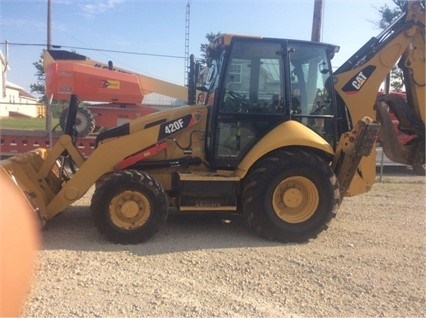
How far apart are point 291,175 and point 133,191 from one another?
1970 millimetres

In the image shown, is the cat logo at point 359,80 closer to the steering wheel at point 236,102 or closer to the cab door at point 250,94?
the cab door at point 250,94

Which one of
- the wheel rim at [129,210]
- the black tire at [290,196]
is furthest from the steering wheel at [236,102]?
the wheel rim at [129,210]

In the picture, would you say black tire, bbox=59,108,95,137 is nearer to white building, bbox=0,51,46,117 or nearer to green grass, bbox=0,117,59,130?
green grass, bbox=0,117,59,130

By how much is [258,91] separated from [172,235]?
7.11ft

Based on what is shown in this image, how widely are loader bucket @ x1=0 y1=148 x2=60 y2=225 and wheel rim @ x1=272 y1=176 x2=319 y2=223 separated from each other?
287 cm

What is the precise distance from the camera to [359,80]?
6.39 metres

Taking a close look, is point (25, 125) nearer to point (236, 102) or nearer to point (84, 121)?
point (84, 121)

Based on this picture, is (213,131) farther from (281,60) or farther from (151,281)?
(151,281)

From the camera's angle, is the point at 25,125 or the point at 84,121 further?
the point at 25,125

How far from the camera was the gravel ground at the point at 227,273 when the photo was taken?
152 inches

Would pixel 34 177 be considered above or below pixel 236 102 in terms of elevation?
below

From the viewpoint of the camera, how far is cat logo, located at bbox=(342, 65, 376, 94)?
6391mm

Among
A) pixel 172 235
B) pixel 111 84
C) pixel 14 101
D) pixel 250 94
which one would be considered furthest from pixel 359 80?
pixel 14 101

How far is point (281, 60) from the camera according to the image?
19.7 ft
